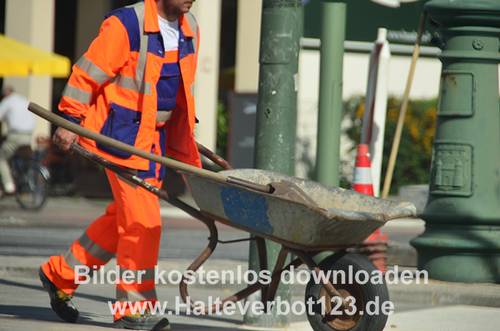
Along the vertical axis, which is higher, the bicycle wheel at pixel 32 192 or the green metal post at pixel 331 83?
the green metal post at pixel 331 83

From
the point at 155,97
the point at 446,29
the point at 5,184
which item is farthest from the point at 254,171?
the point at 5,184

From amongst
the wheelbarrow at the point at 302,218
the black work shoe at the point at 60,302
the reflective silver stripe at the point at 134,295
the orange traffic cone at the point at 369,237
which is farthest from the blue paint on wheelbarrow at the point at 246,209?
the orange traffic cone at the point at 369,237

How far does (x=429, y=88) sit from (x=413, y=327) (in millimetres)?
17070

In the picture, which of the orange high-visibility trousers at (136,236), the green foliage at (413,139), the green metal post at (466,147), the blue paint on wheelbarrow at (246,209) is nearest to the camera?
the blue paint on wheelbarrow at (246,209)

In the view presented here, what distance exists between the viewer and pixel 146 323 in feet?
22.2

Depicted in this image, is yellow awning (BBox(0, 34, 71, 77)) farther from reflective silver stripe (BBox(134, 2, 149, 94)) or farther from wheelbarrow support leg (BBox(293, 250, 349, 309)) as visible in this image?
wheelbarrow support leg (BBox(293, 250, 349, 309))

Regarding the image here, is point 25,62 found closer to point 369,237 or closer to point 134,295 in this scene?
point 369,237

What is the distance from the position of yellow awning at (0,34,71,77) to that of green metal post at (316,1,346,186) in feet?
31.6

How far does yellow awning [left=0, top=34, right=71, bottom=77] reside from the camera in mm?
19281

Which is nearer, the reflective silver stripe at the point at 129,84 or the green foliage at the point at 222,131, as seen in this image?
the reflective silver stripe at the point at 129,84

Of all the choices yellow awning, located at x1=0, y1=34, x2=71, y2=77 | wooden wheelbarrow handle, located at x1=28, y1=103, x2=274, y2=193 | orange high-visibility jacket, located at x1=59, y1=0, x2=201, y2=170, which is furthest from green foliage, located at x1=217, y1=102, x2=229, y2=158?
wooden wheelbarrow handle, located at x1=28, y1=103, x2=274, y2=193

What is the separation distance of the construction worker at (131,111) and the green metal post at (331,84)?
11.4 ft

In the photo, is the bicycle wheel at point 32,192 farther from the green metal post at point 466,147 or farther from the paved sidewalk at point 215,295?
the green metal post at point 466,147

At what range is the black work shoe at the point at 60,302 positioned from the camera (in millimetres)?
7027
